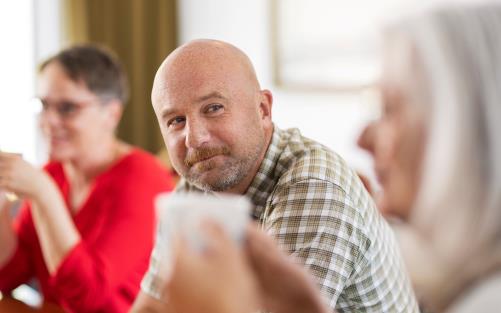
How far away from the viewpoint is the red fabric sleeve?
1571mm

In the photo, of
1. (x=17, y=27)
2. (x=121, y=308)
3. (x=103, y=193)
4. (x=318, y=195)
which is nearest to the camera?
(x=318, y=195)

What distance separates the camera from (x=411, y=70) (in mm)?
573

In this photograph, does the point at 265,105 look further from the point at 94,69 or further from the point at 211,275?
the point at 94,69

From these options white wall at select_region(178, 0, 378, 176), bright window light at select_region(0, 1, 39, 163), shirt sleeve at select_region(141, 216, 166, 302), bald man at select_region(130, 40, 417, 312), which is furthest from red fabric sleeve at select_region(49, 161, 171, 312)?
bright window light at select_region(0, 1, 39, 163)

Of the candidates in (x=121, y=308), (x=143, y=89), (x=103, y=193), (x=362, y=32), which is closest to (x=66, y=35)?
(x=143, y=89)

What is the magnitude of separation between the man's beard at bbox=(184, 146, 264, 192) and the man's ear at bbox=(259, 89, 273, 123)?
0.08 meters

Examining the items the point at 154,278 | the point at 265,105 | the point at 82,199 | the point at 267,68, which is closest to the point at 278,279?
the point at 265,105

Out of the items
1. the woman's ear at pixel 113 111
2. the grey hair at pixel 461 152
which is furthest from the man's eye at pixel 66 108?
the grey hair at pixel 461 152

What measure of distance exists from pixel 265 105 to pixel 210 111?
0.14 metres

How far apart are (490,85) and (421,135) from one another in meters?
0.07

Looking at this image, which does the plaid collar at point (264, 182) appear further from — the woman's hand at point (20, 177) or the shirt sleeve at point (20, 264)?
the shirt sleeve at point (20, 264)

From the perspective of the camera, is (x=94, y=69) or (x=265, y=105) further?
(x=94, y=69)

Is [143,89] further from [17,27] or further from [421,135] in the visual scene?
[421,135]

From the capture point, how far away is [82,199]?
1.96 meters
